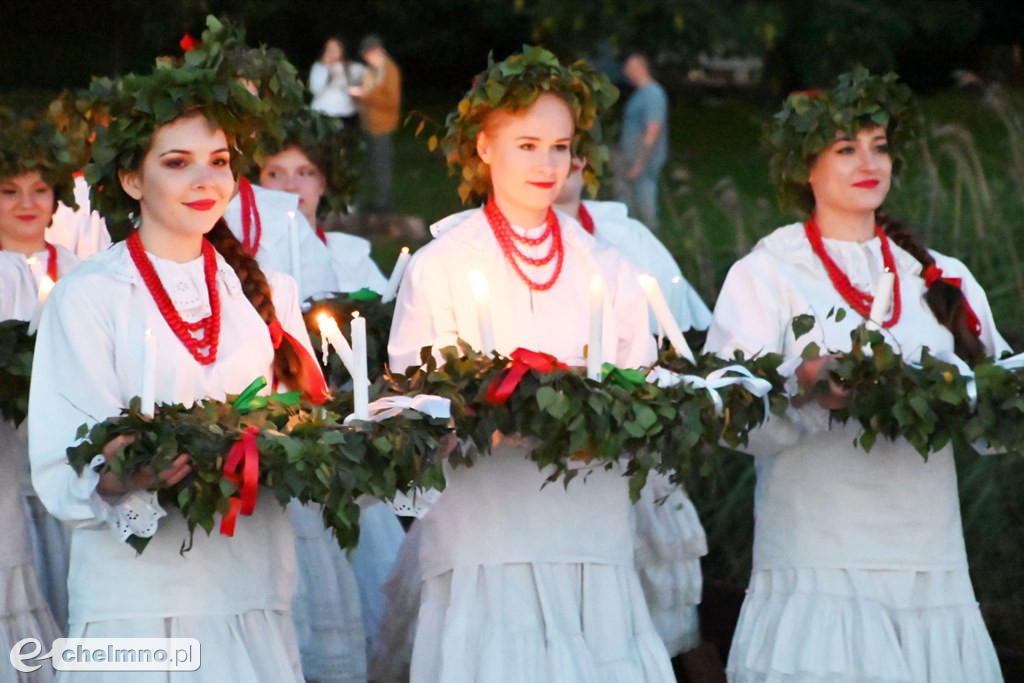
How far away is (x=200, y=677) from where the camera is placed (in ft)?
18.3

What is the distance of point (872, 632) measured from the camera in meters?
6.46

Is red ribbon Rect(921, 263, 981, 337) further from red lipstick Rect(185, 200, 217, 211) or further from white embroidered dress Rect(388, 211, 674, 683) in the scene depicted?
red lipstick Rect(185, 200, 217, 211)

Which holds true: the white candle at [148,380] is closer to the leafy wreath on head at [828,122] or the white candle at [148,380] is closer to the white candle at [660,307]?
the white candle at [660,307]

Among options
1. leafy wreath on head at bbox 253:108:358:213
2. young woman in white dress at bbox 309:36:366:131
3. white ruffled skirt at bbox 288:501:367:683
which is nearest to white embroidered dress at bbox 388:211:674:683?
white ruffled skirt at bbox 288:501:367:683

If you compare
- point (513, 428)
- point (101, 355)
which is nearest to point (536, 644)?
point (513, 428)

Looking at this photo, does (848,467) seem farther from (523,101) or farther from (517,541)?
(523,101)

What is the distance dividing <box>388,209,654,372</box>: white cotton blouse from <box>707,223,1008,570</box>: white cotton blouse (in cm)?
39

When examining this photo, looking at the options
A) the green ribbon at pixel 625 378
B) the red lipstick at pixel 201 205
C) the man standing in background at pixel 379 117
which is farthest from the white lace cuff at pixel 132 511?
the man standing in background at pixel 379 117

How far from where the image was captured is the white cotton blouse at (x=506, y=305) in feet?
21.3

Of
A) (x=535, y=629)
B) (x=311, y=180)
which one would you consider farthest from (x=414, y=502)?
(x=311, y=180)

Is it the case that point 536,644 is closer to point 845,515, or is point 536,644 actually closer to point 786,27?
point 845,515

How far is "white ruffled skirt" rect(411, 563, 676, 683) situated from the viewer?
6273mm

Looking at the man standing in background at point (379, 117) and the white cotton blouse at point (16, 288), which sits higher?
the man standing in background at point (379, 117)

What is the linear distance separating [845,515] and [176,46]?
16704 millimetres
